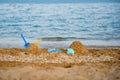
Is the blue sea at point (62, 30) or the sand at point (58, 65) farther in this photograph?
the blue sea at point (62, 30)

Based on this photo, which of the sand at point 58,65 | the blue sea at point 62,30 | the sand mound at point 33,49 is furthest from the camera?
the blue sea at point 62,30

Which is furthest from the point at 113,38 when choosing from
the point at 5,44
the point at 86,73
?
the point at 86,73

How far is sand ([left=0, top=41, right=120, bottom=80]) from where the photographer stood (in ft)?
24.5

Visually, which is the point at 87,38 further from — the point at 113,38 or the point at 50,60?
the point at 50,60

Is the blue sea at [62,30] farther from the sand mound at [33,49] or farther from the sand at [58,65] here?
the sand at [58,65]

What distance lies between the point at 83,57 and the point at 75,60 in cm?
63

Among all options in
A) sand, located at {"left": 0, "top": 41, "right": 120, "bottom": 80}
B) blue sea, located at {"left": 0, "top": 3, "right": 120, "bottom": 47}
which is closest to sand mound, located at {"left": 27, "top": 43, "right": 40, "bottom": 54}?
sand, located at {"left": 0, "top": 41, "right": 120, "bottom": 80}

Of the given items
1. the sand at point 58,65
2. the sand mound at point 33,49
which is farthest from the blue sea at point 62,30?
the sand at point 58,65

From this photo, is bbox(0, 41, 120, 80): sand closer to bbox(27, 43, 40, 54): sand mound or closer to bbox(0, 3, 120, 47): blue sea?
bbox(27, 43, 40, 54): sand mound

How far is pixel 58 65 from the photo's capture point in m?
9.24

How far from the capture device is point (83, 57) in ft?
35.4

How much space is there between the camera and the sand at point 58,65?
7.47m

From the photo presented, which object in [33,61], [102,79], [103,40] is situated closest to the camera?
[102,79]

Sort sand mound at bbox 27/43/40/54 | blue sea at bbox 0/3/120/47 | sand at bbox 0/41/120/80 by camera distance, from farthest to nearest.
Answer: blue sea at bbox 0/3/120/47 → sand mound at bbox 27/43/40/54 → sand at bbox 0/41/120/80
